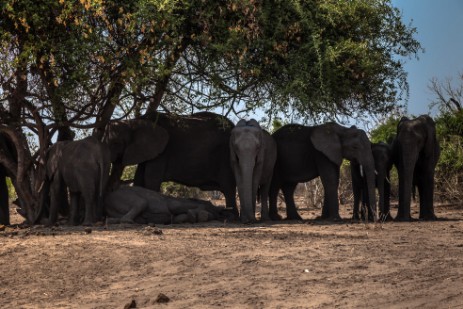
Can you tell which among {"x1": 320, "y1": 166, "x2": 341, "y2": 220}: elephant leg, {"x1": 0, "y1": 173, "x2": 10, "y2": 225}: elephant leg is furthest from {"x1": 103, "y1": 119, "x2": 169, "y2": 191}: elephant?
{"x1": 320, "y1": 166, "x2": 341, "y2": 220}: elephant leg

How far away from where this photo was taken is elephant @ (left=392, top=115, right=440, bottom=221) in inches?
583

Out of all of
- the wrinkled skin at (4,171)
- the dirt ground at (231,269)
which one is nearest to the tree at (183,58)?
the wrinkled skin at (4,171)

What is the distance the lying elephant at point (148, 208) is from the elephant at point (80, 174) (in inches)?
9.9

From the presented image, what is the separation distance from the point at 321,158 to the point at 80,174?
14.6ft

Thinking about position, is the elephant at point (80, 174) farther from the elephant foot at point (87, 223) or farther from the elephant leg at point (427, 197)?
the elephant leg at point (427, 197)

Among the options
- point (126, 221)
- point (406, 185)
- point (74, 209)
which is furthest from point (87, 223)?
point (406, 185)

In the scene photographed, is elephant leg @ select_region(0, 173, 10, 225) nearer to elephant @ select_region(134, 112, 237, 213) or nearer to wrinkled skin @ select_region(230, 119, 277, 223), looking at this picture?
elephant @ select_region(134, 112, 237, 213)

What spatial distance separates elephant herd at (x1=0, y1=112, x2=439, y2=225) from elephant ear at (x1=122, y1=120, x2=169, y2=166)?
2 cm

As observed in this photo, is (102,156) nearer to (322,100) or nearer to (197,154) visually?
(197,154)

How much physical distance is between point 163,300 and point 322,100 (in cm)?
819

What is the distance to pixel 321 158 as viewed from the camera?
619 inches

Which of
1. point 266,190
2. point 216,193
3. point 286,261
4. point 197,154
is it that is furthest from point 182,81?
point 216,193

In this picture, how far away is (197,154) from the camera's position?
16516mm

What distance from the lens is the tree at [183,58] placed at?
1398cm
